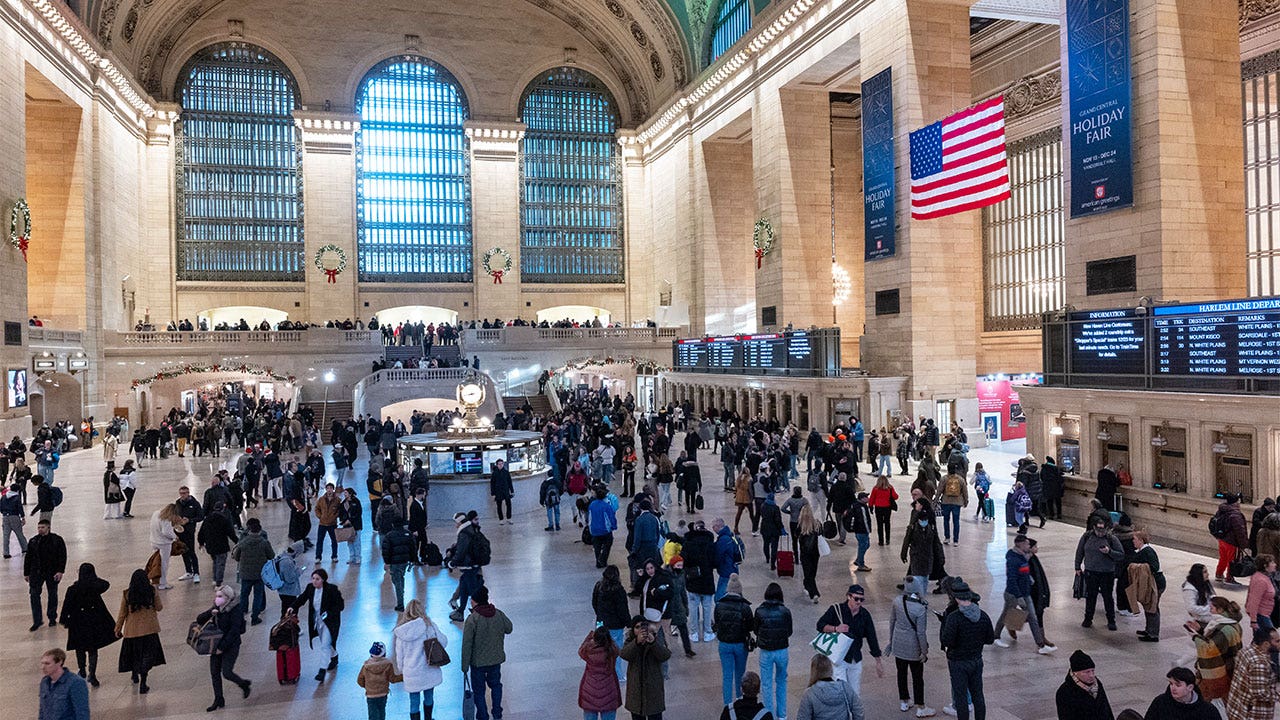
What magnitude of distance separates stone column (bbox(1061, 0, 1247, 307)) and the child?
1527 centimetres

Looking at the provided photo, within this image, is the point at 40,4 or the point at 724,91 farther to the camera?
the point at 724,91

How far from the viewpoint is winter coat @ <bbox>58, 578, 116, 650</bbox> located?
768 centimetres

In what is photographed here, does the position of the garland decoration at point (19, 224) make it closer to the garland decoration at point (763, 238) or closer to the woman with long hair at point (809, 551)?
the garland decoration at point (763, 238)

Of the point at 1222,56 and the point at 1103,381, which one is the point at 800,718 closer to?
the point at 1103,381

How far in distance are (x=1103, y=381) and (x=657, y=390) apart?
24.6 meters

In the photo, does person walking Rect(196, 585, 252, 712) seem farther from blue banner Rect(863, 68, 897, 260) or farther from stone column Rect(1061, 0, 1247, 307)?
blue banner Rect(863, 68, 897, 260)

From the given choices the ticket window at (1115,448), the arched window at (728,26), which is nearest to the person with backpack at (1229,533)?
the ticket window at (1115,448)

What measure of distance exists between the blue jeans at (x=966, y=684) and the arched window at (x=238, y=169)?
42.3m

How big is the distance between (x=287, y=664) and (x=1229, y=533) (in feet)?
34.4

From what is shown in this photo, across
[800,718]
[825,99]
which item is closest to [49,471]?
[800,718]

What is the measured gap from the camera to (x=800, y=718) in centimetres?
530

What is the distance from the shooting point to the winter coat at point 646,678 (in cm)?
629

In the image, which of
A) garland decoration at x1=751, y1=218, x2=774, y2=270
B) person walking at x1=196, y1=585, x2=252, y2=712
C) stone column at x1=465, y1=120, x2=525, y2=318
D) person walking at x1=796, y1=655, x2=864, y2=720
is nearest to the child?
person walking at x1=196, y1=585, x2=252, y2=712

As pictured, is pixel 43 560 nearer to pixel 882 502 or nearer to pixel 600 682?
pixel 600 682
